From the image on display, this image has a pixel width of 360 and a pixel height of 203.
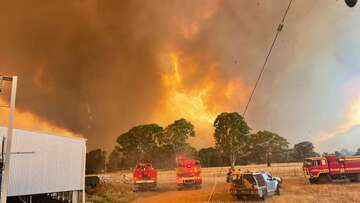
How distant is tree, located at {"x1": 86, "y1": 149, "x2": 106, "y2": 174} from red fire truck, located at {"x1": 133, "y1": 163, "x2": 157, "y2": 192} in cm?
A: 513

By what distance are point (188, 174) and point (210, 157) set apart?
10.4 feet

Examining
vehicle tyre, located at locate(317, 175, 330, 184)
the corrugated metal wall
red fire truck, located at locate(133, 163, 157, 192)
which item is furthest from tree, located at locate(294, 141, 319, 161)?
the corrugated metal wall

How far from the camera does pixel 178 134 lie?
89.2ft

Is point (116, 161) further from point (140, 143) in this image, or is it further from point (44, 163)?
point (44, 163)

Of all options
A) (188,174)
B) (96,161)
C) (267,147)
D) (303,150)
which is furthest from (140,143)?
(303,150)

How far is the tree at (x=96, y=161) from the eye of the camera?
90.6ft

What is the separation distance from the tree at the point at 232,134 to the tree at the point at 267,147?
694 millimetres

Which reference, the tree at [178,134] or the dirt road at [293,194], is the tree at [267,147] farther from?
the tree at [178,134]

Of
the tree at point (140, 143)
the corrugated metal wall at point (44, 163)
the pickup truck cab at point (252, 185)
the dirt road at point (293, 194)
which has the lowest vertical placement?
the dirt road at point (293, 194)

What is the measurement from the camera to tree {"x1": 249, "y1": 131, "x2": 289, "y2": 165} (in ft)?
80.2

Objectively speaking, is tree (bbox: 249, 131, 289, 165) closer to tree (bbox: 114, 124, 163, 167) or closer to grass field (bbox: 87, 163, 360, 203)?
grass field (bbox: 87, 163, 360, 203)

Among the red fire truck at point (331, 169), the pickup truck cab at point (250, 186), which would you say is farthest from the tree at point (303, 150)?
the pickup truck cab at point (250, 186)

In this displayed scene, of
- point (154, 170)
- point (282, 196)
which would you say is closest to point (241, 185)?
point (282, 196)

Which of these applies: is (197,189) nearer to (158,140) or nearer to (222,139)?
(222,139)
